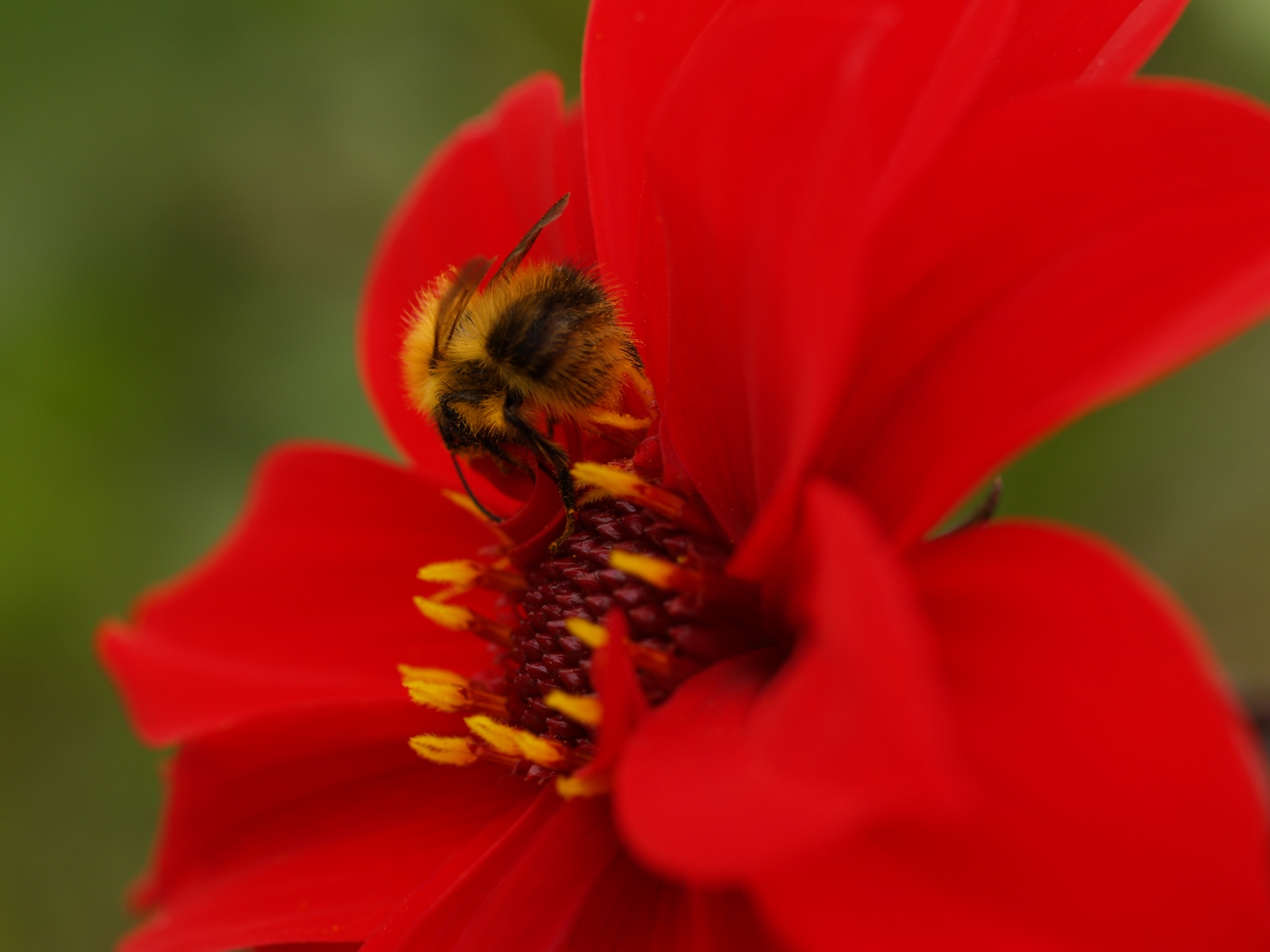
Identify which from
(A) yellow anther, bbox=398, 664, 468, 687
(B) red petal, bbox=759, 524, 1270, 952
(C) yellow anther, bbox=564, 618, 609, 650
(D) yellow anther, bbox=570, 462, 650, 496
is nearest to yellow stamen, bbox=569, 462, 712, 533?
(D) yellow anther, bbox=570, 462, 650, 496

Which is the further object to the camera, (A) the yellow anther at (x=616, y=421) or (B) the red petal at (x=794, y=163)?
(A) the yellow anther at (x=616, y=421)

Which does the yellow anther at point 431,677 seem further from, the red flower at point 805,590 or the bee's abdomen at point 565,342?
the bee's abdomen at point 565,342

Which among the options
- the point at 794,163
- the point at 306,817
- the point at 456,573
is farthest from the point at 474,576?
the point at 794,163

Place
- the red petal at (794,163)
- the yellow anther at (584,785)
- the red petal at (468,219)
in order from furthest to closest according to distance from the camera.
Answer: the red petal at (468,219), the yellow anther at (584,785), the red petal at (794,163)

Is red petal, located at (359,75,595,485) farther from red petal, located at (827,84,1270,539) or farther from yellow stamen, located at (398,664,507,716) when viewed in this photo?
red petal, located at (827,84,1270,539)

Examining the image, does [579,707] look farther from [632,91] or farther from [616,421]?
[632,91]

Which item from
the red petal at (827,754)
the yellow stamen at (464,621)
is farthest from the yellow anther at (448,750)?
the red petal at (827,754)

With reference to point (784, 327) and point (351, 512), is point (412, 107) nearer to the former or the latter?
point (351, 512)

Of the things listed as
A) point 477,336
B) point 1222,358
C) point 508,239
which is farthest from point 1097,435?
point 477,336
